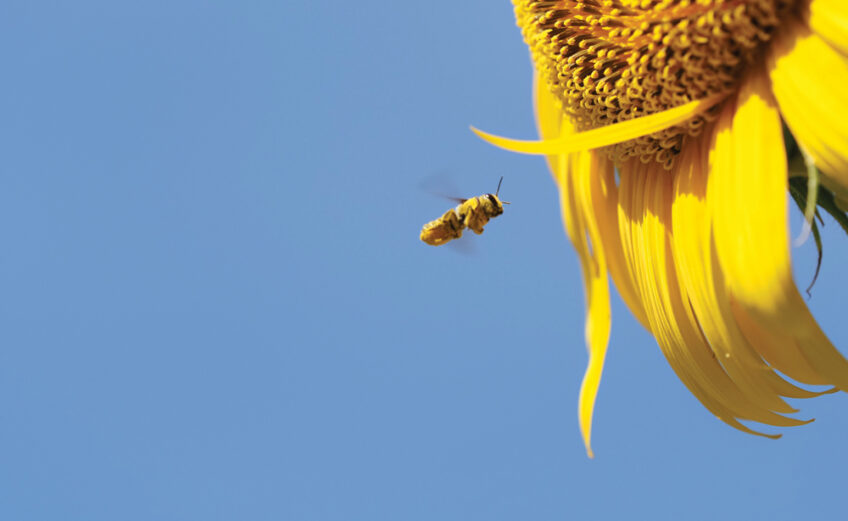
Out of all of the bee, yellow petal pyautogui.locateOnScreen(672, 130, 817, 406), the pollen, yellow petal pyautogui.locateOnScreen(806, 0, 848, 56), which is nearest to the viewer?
yellow petal pyautogui.locateOnScreen(806, 0, 848, 56)

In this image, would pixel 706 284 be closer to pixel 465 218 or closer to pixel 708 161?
pixel 708 161

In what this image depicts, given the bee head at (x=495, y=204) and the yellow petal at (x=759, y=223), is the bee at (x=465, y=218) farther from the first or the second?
the yellow petal at (x=759, y=223)

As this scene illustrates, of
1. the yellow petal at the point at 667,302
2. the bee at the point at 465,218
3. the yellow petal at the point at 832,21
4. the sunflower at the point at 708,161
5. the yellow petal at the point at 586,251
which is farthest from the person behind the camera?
the bee at the point at 465,218

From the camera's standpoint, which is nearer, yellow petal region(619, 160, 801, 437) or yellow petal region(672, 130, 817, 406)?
yellow petal region(672, 130, 817, 406)

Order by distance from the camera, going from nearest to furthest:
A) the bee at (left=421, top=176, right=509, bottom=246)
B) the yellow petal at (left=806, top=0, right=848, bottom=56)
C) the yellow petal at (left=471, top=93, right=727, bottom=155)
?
the yellow petal at (left=806, top=0, right=848, bottom=56) < the yellow petal at (left=471, top=93, right=727, bottom=155) < the bee at (left=421, top=176, right=509, bottom=246)

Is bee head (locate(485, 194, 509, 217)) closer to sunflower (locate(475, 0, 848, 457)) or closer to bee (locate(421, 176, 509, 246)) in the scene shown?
bee (locate(421, 176, 509, 246))

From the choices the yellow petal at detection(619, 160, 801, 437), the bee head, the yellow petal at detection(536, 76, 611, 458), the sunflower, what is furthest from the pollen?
the bee head

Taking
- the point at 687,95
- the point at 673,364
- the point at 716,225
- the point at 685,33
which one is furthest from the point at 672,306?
the point at 685,33

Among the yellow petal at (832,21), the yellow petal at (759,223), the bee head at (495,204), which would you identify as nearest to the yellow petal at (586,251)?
the bee head at (495,204)
